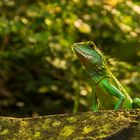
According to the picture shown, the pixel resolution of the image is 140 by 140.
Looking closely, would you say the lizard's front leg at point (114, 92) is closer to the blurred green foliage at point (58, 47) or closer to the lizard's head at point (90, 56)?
the lizard's head at point (90, 56)

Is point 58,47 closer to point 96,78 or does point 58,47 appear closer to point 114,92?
point 96,78

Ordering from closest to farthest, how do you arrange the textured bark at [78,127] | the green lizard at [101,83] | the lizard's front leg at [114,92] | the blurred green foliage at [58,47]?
the textured bark at [78,127] → the lizard's front leg at [114,92] → the green lizard at [101,83] → the blurred green foliage at [58,47]

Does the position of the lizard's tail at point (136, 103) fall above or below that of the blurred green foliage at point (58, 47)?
above

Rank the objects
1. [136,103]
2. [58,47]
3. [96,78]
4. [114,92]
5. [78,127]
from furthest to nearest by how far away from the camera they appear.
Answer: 1. [58,47]
2. [96,78]
3. [114,92]
4. [136,103]
5. [78,127]

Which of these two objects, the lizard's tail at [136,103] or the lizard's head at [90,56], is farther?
the lizard's head at [90,56]

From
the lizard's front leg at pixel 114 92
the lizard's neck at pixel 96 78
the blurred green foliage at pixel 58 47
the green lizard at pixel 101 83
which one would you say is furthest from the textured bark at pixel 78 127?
the blurred green foliage at pixel 58 47

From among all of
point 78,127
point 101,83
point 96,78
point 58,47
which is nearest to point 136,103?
point 101,83

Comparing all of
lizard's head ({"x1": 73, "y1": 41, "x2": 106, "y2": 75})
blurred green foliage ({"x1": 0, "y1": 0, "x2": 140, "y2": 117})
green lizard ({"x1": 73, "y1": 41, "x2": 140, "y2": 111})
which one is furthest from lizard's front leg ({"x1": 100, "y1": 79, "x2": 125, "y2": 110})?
blurred green foliage ({"x1": 0, "y1": 0, "x2": 140, "y2": 117})

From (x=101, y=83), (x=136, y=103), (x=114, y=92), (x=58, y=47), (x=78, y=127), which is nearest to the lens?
(x=78, y=127)
